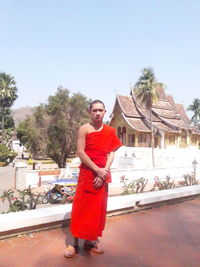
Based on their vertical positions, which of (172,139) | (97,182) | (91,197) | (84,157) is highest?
(172,139)

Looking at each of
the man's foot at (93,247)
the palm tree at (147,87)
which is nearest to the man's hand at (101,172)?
the man's foot at (93,247)

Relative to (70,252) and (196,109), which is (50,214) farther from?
(196,109)

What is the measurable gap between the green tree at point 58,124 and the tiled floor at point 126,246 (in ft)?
49.2

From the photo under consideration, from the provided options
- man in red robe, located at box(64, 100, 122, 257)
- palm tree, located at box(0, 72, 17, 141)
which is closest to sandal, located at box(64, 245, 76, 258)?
man in red robe, located at box(64, 100, 122, 257)

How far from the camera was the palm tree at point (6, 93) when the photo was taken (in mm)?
39000

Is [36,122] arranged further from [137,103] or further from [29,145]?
[137,103]

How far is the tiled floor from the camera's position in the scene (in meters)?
2.49

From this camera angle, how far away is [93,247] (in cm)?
272

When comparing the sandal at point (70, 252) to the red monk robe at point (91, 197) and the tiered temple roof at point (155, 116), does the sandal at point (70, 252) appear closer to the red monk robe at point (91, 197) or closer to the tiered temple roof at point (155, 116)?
the red monk robe at point (91, 197)

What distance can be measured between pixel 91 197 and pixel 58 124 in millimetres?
16102

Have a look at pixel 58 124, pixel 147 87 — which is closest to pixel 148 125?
pixel 147 87

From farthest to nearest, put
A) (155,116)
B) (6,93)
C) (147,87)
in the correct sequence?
(6,93), (155,116), (147,87)

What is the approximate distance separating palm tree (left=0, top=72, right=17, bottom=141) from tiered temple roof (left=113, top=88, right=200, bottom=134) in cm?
1923

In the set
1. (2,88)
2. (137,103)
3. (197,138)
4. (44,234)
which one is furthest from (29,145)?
(2,88)
